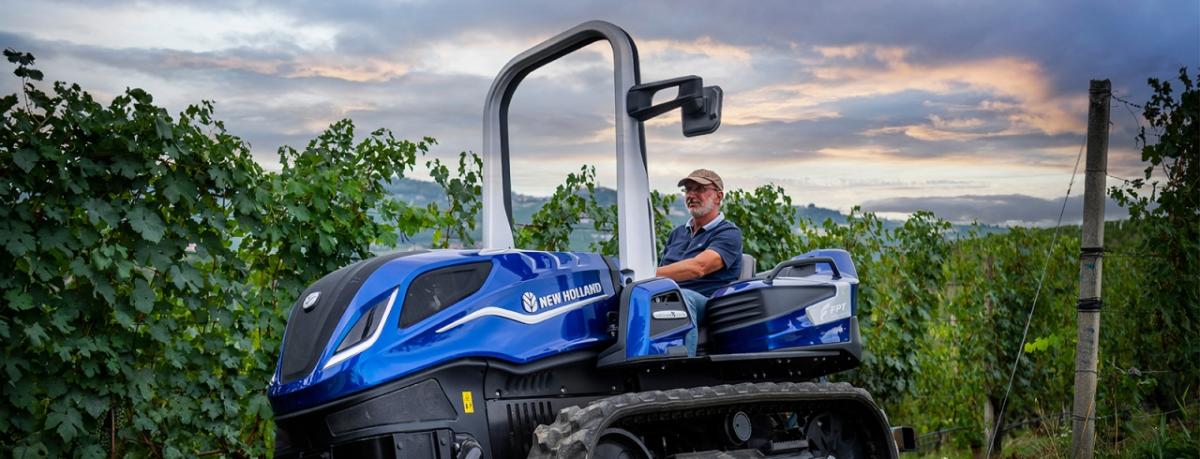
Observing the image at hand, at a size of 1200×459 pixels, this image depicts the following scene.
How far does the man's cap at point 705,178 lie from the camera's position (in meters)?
6.03

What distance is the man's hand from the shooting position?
5.47 metres

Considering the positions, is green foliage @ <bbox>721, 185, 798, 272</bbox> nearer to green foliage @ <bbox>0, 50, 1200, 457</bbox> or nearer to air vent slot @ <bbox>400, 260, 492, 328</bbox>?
green foliage @ <bbox>0, 50, 1200, 457</bbox>

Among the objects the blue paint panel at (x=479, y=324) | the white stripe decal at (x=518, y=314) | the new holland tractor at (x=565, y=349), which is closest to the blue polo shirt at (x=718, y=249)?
the new holland tractor at (x=565, y=349)

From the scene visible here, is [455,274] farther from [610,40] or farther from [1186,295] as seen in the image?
[1186,295]

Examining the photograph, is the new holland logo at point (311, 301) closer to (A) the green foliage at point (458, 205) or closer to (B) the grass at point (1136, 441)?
(A) the green foliage at point (458, 205)

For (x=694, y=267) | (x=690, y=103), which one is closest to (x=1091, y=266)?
(x=694, y=267)

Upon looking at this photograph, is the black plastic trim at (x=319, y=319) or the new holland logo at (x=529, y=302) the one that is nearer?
the black plastic trim at (x=319, y=319)

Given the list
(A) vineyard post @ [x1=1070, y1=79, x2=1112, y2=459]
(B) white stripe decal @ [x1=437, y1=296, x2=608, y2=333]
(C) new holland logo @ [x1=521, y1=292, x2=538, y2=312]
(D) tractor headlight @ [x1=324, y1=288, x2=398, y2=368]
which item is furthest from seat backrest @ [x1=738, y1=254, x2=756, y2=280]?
(A) vineyard post @ [x1=1070, y1=79, x2=1112, y2=459]

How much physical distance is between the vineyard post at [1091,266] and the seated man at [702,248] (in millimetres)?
2931

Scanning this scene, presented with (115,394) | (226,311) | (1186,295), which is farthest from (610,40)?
(1186,295)

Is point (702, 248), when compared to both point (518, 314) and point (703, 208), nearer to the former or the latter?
point (703, 208)

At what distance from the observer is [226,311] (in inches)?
231

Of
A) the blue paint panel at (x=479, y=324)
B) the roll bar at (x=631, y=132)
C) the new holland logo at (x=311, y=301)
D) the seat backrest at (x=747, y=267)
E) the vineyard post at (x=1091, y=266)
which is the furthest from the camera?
the vineyard post at (x=1091, y=266)

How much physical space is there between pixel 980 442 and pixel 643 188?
23.3 ft
